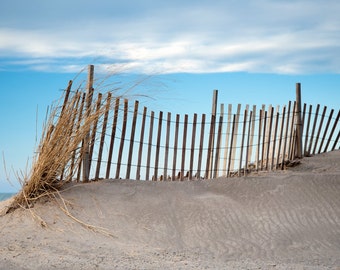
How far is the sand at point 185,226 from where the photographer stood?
204 inches

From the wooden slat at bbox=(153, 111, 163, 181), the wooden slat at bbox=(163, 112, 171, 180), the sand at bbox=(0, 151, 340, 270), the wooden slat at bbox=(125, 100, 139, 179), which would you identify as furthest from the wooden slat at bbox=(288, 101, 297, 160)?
the wooden slat at bbox=(125, 100, 139, 179)

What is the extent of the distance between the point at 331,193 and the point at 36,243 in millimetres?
4130

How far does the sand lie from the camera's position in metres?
5.18

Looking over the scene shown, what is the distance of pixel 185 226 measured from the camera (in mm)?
6387

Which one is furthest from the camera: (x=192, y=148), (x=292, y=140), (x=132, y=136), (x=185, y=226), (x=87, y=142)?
(x=292, y=140)

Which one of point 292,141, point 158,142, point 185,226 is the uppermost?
point 158,142

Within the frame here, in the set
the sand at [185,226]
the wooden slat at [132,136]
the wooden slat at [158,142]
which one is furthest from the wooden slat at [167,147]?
the wooden slat at [132,136]

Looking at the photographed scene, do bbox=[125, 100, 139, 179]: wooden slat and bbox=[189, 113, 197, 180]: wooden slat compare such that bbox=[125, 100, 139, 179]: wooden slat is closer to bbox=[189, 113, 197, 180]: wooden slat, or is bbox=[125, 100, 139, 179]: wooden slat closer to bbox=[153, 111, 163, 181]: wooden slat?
bbox=[153, 111, 163, 181]: wooden slat

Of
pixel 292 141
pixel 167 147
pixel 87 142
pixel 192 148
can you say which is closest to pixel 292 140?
pixel 292 141

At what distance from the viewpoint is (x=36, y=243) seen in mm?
5500

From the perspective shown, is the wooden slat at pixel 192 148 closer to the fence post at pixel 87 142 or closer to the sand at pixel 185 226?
the sand at pixel 185 226

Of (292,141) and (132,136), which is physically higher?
(132,136)

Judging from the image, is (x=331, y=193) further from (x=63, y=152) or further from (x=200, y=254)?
(x=63, y=152)

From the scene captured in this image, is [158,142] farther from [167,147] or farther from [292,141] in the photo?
[292,141]
